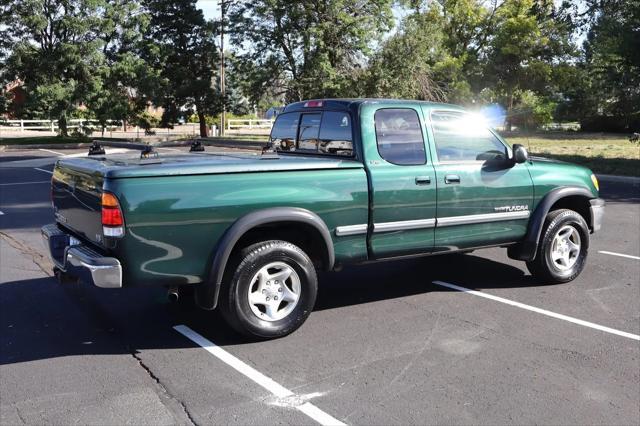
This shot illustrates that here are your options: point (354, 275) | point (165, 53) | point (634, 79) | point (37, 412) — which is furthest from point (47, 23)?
point (37, 412)

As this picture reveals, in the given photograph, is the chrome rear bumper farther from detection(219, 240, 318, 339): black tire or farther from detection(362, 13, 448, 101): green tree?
detection(362, 13, 448, 101): green tree

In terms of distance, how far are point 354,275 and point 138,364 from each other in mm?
3015

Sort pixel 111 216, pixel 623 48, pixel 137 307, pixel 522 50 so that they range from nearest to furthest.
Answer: pixel 111 216 → pixel 137 307 → pixel 623 48 → pixel 522 50

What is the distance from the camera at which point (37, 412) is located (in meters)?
3.67

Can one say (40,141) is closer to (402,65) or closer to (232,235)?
(402,65)

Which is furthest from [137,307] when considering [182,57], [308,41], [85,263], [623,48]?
[182,57]

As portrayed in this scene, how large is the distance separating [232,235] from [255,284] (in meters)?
0.50

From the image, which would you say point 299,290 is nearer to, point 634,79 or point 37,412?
point 37,412

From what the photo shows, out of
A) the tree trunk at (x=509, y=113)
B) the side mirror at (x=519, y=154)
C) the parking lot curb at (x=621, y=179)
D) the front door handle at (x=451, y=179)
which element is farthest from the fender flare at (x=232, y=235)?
the tree trunk at (x=509, y=113)

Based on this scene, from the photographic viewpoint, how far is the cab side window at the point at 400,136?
5352mm

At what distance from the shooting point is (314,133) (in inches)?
232

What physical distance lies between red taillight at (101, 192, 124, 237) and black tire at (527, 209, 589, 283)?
13.4 feet

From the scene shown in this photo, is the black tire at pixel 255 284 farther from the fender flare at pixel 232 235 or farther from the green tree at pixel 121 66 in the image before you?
the green tree at pixel 121 66

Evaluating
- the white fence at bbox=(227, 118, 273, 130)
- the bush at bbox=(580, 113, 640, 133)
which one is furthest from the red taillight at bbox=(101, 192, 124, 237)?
the white fence at bbox=(227, 118, 273, 130)
